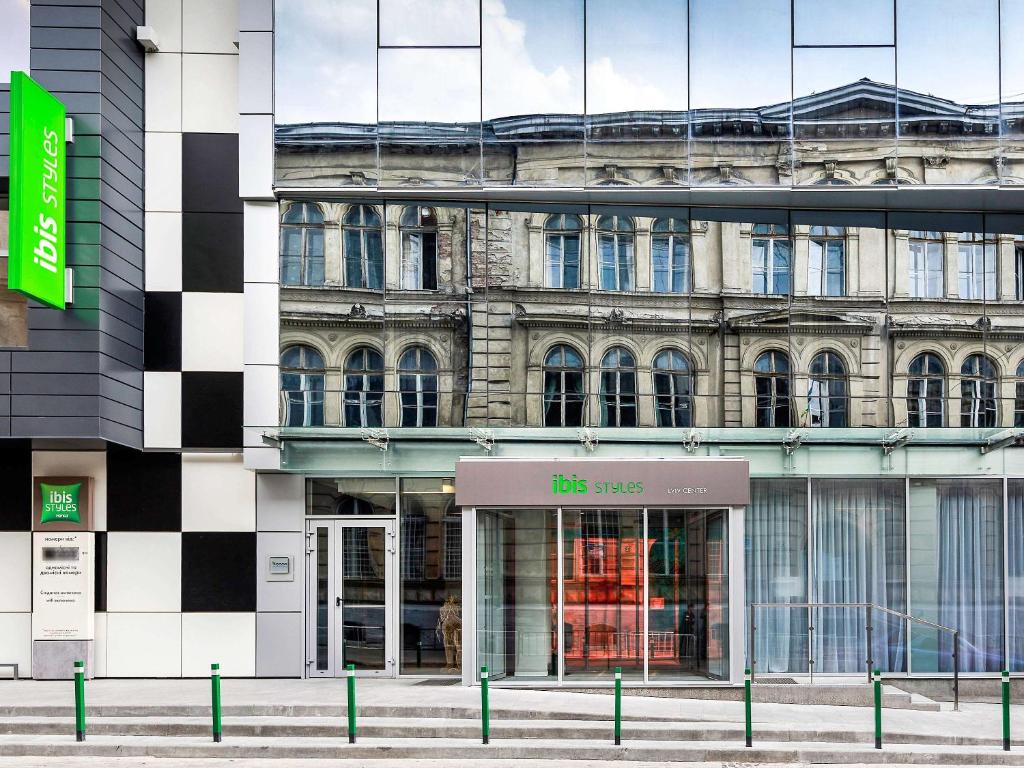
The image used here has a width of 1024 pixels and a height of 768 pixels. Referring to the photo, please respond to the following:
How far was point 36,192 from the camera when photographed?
14211mm

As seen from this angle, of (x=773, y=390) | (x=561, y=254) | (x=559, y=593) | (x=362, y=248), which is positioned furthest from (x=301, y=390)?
(x=773, y=390)

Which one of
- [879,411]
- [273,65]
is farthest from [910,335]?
[273,65]

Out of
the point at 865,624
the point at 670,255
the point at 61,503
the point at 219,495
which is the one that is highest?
the point at 670,255

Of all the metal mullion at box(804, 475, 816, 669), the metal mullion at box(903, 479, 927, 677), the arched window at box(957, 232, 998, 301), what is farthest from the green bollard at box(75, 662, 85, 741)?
the arched window at box(957, 232, 998, 301)

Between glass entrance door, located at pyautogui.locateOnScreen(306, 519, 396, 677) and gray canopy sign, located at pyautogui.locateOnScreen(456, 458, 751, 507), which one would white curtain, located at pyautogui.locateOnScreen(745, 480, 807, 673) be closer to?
gray canopy sign, located at pyautogui.locateOnScreen(456, 458, 751, 507)

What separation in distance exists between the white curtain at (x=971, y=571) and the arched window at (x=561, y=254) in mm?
6272

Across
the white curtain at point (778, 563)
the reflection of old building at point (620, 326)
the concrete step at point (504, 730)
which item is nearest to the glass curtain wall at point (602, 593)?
the white curtain at point (778, 563)

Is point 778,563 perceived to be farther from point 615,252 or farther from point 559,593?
point 615,252

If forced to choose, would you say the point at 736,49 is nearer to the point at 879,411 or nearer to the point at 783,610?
the point at 879,411

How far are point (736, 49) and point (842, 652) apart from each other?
28.7 ft

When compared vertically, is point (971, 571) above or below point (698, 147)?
below

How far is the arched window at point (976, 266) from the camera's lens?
54.7 ft

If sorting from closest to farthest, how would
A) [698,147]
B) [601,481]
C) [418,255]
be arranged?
[601,481]
[698,147]
[418,255]

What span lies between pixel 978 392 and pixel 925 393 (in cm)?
80
